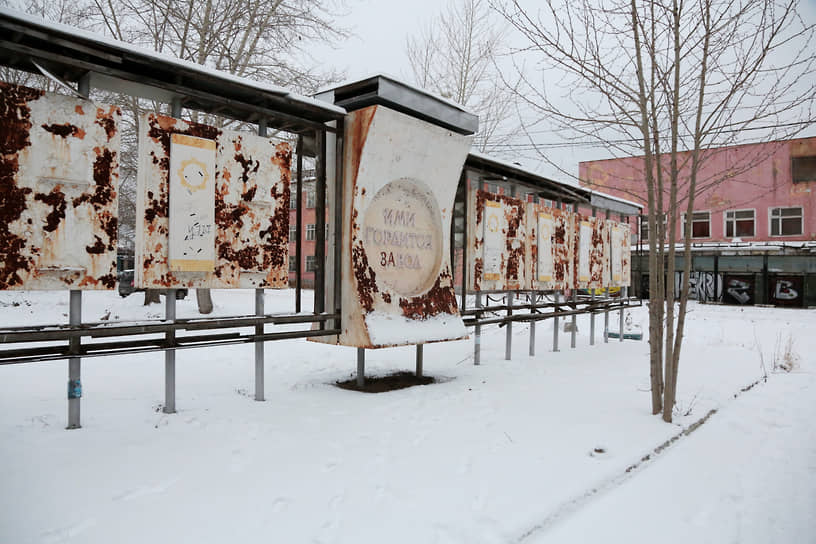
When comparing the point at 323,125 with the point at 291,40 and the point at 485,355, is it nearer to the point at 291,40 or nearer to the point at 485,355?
the point at 485,355

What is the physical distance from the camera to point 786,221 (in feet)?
87.0

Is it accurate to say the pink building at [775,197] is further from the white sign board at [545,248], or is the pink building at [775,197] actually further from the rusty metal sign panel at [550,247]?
the white sign board at [545,248]

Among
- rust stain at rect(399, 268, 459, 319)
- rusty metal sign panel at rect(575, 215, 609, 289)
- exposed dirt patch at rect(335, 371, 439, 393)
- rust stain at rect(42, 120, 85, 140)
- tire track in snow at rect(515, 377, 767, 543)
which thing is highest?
rust stain at rect(42, 120, 85, 140)

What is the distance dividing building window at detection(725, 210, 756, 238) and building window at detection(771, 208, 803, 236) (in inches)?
32.4

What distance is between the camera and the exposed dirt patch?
237 inches

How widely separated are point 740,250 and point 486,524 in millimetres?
24542

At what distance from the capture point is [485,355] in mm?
8812

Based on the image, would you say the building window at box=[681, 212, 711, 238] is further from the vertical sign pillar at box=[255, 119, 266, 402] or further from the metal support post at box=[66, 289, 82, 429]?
the metal support post at box=[66, 289, 82, 429]

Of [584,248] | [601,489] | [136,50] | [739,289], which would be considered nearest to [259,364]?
[136,50]

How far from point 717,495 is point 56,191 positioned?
4.68 metres

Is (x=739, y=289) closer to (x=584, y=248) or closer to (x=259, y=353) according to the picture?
(x=584, y=248)

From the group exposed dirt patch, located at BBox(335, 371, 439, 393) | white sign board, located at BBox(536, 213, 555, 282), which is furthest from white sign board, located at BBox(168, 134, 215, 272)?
white sign board, located at BBox(536, 213, 555, 282)

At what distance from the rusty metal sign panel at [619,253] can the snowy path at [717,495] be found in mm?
6399

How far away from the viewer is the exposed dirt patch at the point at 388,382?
6023 mm
